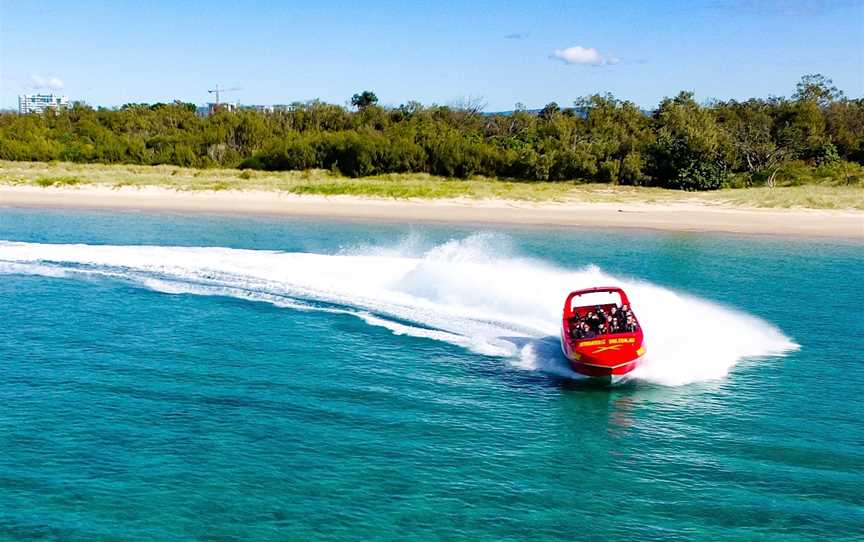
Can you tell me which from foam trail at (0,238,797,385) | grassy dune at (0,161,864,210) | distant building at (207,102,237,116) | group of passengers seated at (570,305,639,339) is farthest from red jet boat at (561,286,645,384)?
distant building at (207,102,237,116)

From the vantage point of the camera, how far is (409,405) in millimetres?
17469

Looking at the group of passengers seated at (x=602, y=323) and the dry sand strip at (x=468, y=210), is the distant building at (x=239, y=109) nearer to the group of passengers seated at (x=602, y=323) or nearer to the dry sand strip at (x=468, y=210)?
the dry sand strip at (x=468, y=210)

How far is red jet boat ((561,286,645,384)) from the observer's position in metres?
19.0

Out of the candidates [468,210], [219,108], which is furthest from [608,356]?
[219,108]

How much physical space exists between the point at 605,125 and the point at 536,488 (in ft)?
191

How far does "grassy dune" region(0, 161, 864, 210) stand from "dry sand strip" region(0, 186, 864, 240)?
114 cm

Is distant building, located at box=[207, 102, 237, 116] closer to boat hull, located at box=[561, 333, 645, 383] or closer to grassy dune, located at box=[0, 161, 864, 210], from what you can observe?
grassy dune, located at box=[0, 161, 864, 210]

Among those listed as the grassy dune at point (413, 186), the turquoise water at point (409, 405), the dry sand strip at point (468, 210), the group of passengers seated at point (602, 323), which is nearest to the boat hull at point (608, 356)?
the turquoise water at point (409, 405)

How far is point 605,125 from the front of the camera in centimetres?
6844

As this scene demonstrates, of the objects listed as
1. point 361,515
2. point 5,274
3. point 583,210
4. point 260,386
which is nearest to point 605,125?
point 583,210

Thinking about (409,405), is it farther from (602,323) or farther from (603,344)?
(602,323)

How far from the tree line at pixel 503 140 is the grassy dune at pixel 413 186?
2078mm

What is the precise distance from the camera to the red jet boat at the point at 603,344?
19.0 meters

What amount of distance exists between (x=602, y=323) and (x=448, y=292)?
754 cm
